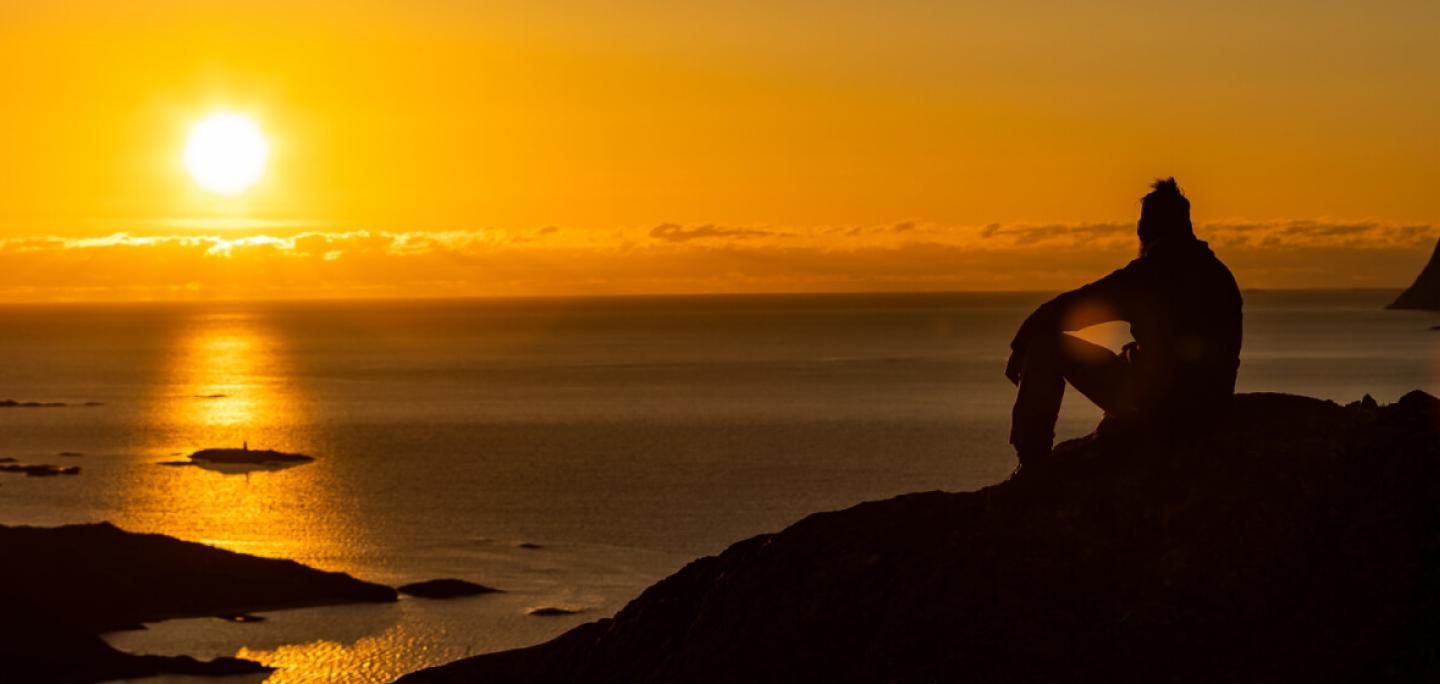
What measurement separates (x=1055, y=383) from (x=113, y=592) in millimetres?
58692

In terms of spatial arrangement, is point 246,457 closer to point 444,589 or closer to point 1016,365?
point 444,589

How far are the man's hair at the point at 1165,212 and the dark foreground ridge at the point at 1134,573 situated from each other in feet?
5.46

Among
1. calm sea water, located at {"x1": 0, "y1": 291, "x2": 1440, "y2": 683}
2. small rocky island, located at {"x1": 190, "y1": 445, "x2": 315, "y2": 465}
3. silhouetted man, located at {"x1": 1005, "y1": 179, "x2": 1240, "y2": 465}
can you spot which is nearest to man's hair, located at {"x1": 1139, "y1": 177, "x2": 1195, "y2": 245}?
silhouetted man, located at {"x1": 1005, "y1": 179, "x2": 1240, "y2": 465}

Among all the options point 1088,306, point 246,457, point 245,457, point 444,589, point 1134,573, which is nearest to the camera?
point 1134,573

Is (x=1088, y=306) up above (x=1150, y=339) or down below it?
above

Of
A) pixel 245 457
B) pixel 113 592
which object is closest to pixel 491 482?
pixel 245 457

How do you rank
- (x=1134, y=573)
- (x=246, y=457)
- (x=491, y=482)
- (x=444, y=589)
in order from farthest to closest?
(x=246, y=457) < (x=491, y=482) < (x=444, y=589) < (x=1134, y=573)

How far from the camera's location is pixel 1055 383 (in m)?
13.3

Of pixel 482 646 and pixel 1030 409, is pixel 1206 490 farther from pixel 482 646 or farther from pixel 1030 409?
pixel 482 646

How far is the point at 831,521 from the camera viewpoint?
14766mm

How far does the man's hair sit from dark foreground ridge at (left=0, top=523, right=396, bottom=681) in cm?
Result: 4614

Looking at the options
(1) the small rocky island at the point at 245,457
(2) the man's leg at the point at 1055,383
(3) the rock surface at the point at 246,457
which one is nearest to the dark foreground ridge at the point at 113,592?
(2) the man's leg at the point at 1055,383

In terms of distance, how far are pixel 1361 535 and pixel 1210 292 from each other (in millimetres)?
2041

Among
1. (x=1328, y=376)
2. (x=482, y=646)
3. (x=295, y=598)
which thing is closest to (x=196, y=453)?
(x=295, y=598)
